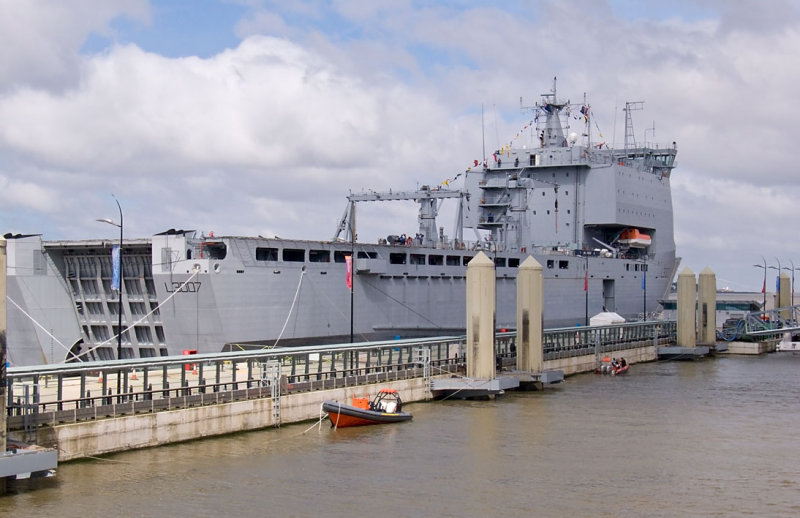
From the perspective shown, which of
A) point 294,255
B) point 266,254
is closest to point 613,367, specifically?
point 294,255

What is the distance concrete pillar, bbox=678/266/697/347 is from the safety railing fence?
17.8 metres

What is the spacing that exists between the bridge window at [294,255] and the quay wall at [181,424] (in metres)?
11.2

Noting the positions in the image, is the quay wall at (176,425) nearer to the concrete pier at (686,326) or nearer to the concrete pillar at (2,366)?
the concrete pillar at (2,366)

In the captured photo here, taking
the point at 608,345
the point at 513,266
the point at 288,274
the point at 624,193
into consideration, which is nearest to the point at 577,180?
the point at 624,193

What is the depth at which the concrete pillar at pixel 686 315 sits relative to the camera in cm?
5547

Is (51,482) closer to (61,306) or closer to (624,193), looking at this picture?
(61,306)

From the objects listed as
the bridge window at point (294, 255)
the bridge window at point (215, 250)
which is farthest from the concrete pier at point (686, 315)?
the bridge window at point (215, 250)

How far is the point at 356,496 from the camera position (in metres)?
19.9

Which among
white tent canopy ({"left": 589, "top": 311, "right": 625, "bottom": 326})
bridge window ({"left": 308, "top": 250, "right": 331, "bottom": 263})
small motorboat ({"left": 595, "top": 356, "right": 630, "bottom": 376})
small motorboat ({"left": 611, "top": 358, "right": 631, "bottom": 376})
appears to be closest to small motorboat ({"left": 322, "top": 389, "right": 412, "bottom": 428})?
bridge window ({"left": 308, "top": 250, "right": 331, "bottom": 263})

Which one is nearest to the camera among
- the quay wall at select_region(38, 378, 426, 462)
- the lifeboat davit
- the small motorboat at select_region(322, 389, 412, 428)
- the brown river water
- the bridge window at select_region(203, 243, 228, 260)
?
the brown river water

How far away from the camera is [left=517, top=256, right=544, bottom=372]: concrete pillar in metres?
36.8

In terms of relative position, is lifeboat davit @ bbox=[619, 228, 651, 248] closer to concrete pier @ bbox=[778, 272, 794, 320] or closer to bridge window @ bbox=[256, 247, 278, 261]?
concrete pier @ bbox=[778, 272, 794, 320]

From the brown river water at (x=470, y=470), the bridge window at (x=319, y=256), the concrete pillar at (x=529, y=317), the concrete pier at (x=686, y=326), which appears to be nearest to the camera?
the brown river water at (x=470, y=470)

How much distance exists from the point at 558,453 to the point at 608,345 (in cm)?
2689
